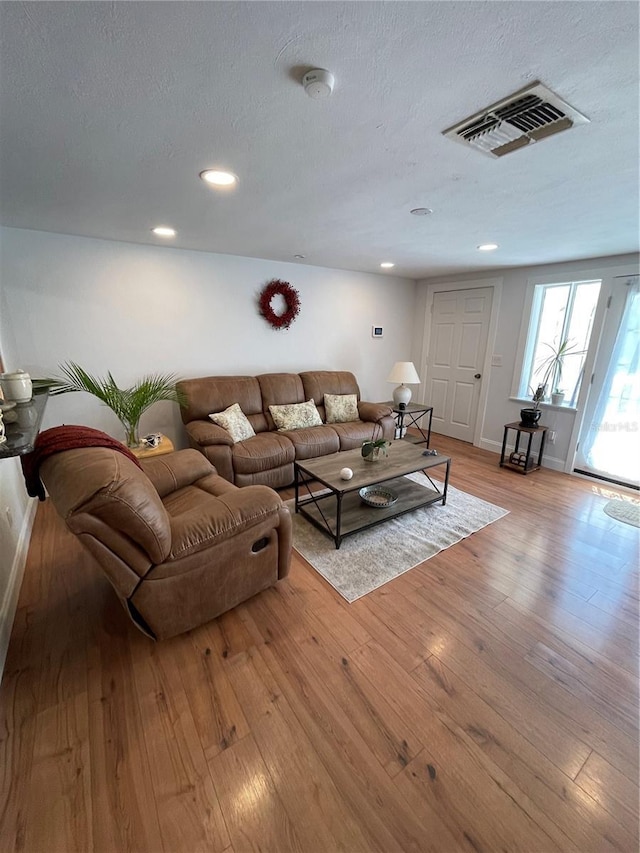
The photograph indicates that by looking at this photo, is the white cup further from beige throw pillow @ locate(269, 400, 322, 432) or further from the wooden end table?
beige throw pillow @ locate(269, 400, 322, 432)

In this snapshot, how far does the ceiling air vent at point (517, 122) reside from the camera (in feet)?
3.68

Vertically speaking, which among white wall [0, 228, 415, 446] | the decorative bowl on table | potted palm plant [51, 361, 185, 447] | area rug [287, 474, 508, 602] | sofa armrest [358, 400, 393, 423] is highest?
white wall [0, 228, 415, 446]

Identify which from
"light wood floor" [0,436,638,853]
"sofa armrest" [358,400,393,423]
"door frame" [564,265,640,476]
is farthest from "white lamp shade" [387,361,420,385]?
"light wood floor" [0,436,638,853]

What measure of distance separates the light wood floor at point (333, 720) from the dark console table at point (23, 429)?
110cm

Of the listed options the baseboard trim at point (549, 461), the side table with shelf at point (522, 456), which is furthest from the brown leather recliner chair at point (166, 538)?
the baseboard trim at point (549, 461)

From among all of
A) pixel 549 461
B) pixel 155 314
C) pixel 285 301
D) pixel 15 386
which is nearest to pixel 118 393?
pixel 155 314

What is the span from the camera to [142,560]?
141cm

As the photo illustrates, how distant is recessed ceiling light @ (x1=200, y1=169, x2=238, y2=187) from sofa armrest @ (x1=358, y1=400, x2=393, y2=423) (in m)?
2.61

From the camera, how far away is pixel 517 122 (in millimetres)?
1246

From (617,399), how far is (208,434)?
393 cm

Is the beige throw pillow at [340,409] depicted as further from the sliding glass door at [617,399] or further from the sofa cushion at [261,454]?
the sliding glass door at [617,399]

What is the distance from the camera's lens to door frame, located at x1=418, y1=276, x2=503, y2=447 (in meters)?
4.20

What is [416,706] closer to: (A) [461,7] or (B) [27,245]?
(A) [461,7]

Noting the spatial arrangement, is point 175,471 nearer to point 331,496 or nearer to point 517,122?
point 331,496
